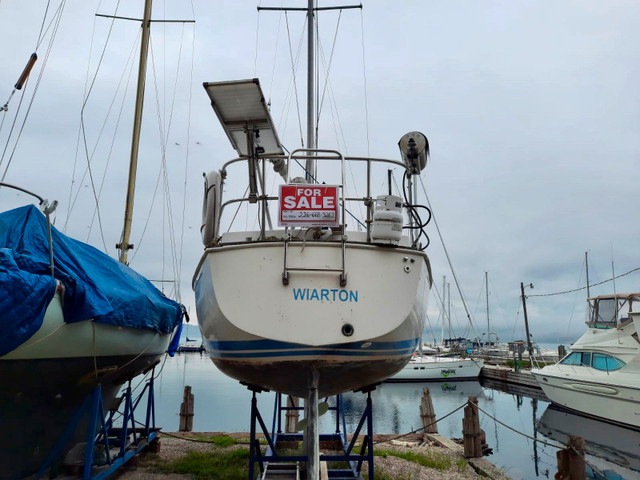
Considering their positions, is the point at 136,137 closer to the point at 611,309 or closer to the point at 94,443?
the point at 94,443

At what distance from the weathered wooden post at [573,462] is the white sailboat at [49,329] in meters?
6.56

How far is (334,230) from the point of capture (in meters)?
4.72

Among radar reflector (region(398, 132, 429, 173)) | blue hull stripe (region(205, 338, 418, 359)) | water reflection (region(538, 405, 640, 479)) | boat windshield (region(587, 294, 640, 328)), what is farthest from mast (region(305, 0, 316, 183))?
boat windshield (region(587, 294, 640, 328))

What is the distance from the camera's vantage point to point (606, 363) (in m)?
15.6

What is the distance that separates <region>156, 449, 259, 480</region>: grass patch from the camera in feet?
23.1

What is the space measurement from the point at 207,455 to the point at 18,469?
3.93m

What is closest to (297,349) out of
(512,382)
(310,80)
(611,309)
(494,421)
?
(310,80)

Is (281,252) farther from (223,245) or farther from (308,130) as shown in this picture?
(308,130)

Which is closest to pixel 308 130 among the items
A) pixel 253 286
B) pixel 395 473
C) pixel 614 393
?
pixel 253 286

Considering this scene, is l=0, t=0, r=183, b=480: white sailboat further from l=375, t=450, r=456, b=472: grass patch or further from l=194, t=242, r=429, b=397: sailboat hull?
l=375, t=450, r=456, b=472: grass patch

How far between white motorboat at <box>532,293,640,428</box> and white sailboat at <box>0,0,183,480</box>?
604 inches

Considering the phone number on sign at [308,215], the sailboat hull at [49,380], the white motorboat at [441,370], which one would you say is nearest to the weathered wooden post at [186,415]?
the sailboat hull at [49,380]

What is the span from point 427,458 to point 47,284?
285 inches

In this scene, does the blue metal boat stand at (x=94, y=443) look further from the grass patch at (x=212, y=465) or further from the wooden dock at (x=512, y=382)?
the wooden dock at (x=512, y=382)
